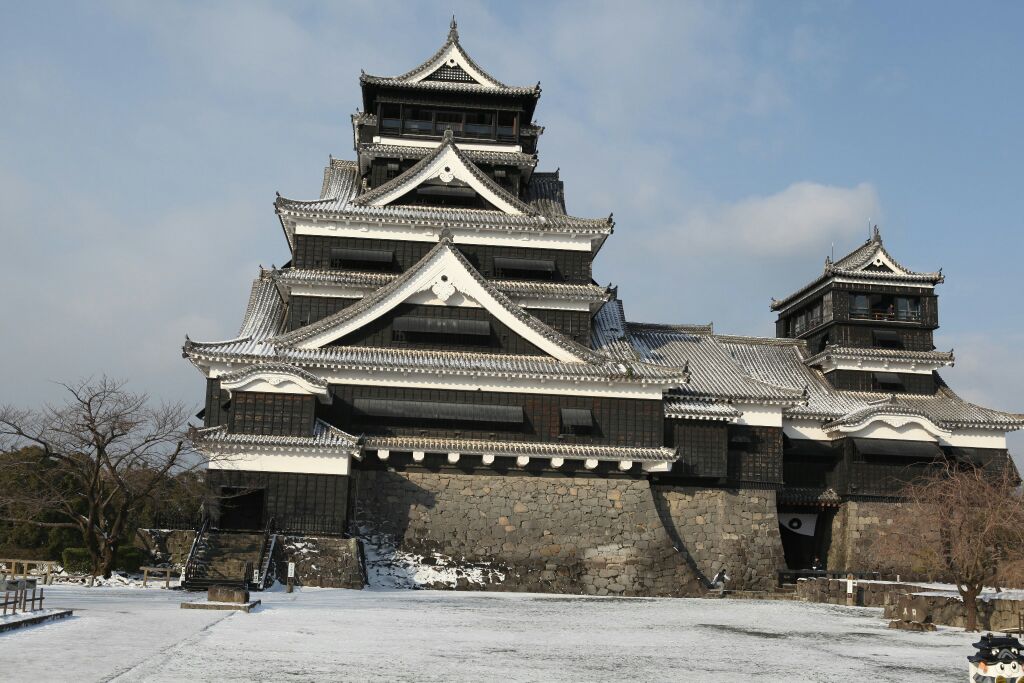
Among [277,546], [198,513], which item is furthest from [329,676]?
[198,513]

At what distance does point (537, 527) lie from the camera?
93.2ft

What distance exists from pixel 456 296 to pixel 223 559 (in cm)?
1063

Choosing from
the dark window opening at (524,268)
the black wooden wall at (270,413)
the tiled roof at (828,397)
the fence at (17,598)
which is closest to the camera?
the fence at (17,598)

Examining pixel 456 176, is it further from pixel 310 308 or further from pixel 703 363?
pixel 703 363

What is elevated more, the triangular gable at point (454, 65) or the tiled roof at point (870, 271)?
the triangular gable at point (454, 65)

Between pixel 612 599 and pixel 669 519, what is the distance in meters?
5.44

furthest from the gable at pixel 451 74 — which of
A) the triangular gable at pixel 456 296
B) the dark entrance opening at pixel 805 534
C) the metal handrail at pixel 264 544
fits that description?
the dark entrance opening at pixel 805 534

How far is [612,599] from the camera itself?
2592 cm

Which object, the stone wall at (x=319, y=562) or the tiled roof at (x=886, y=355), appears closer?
the stone wall at (x=319, y=562)

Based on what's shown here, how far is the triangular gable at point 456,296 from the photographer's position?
2972 centimetres

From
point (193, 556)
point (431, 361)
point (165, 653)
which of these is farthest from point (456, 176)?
point (165, 653)

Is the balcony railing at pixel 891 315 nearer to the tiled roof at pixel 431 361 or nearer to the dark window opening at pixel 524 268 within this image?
the tiled roof at pixel 431 361

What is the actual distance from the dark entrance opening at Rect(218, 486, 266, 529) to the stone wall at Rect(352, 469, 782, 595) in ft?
8.48

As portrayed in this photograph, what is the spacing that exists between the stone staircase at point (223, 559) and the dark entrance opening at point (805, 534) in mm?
18883
